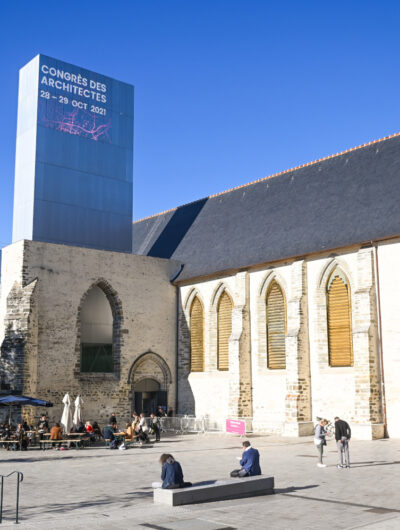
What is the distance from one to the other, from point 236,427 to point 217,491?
1453 centimetres

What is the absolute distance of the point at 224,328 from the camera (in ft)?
97.1

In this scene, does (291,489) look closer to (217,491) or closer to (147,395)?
(217,491)

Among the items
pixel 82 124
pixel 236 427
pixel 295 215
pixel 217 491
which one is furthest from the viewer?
pixel 82 124

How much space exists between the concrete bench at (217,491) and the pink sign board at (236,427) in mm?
13323

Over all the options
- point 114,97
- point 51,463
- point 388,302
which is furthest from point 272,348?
point 114,97

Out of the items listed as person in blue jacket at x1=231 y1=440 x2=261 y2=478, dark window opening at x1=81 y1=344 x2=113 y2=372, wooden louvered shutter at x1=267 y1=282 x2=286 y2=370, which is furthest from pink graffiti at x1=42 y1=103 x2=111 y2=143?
person in blue jacket at x1=231 y1=440 x2=261 y2=478

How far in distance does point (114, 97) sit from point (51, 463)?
22.3 meters

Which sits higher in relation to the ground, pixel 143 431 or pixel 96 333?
pixel 96 333

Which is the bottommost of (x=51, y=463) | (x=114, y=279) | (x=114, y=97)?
(x=51, y=463)

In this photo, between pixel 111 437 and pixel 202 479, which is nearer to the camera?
pixel 202 479

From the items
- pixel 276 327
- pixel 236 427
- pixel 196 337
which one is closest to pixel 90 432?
pixel 236 427

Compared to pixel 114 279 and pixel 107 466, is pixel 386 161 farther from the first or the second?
pixel 107 466

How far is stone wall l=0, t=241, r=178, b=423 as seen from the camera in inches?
1026

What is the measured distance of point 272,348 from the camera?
27031 mm
